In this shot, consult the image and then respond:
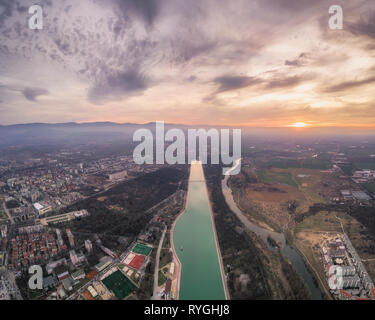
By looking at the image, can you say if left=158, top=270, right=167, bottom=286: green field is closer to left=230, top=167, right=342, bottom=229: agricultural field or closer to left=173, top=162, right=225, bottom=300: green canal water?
left=173, top=162, right=225, bottom=300: green canal water

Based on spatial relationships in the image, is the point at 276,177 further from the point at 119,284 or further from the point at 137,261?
the point at 119,284

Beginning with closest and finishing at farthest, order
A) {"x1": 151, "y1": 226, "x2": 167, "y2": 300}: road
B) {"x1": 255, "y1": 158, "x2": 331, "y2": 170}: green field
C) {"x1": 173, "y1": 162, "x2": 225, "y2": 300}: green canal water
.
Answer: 1. {"x1": 151, "y1": 226, "x2": 167, "y2": 300}: road
2. {"x1": 173, "y1": 162, "x2": 225, "y2": 300}: green canal water
3. {"x1": 255, "y1": 158, "x2": 331, "y2": 170}: green field

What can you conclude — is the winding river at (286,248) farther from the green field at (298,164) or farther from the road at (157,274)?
the green field at (298,164)

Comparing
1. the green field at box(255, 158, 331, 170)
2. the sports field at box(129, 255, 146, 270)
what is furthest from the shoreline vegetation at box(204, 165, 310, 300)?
the green field at box(255, 158, 331, 170)

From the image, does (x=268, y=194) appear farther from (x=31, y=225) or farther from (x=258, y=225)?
(x=31, y=225)

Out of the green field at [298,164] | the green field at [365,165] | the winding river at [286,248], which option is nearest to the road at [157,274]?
the winding river at [286,248]
